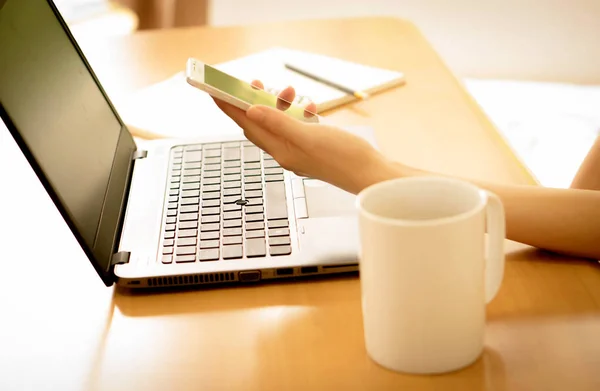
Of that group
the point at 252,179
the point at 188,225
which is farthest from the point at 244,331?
the point at 252,179

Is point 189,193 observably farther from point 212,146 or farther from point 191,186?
point 212,146

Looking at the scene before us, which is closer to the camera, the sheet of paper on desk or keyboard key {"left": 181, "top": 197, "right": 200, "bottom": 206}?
keyboard key {"left": 181, "top": 197, "right": 200, "bottom": 206}

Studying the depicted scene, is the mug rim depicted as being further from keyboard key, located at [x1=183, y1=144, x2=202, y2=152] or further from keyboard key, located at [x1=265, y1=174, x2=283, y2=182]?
keyboard key, located at [x1=183, y1=144, x2=202, y2=152]

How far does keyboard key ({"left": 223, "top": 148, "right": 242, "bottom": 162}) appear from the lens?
0.92 m

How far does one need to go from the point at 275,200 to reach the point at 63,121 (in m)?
0.23

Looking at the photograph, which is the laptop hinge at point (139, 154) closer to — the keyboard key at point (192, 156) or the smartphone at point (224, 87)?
the keyboard key at point (192, 156)

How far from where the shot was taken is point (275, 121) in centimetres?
69

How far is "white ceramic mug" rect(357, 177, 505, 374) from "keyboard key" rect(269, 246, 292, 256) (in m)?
0.15

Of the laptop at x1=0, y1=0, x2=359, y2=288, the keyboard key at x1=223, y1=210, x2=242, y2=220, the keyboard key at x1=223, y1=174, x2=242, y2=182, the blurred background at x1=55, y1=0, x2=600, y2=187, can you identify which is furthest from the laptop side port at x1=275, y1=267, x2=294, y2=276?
the blurred background at x1=55, y1=0, x2=600, y2=187

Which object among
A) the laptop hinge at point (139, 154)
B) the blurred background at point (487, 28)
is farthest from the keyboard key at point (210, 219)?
the blurred background at point (487, 28)

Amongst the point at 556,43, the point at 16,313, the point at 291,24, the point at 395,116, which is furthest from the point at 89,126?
the point at 556,43

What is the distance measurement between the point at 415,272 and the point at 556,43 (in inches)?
70.6

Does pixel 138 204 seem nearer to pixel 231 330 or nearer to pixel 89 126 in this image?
pixel 89 126

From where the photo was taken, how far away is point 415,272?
50 centimetres
